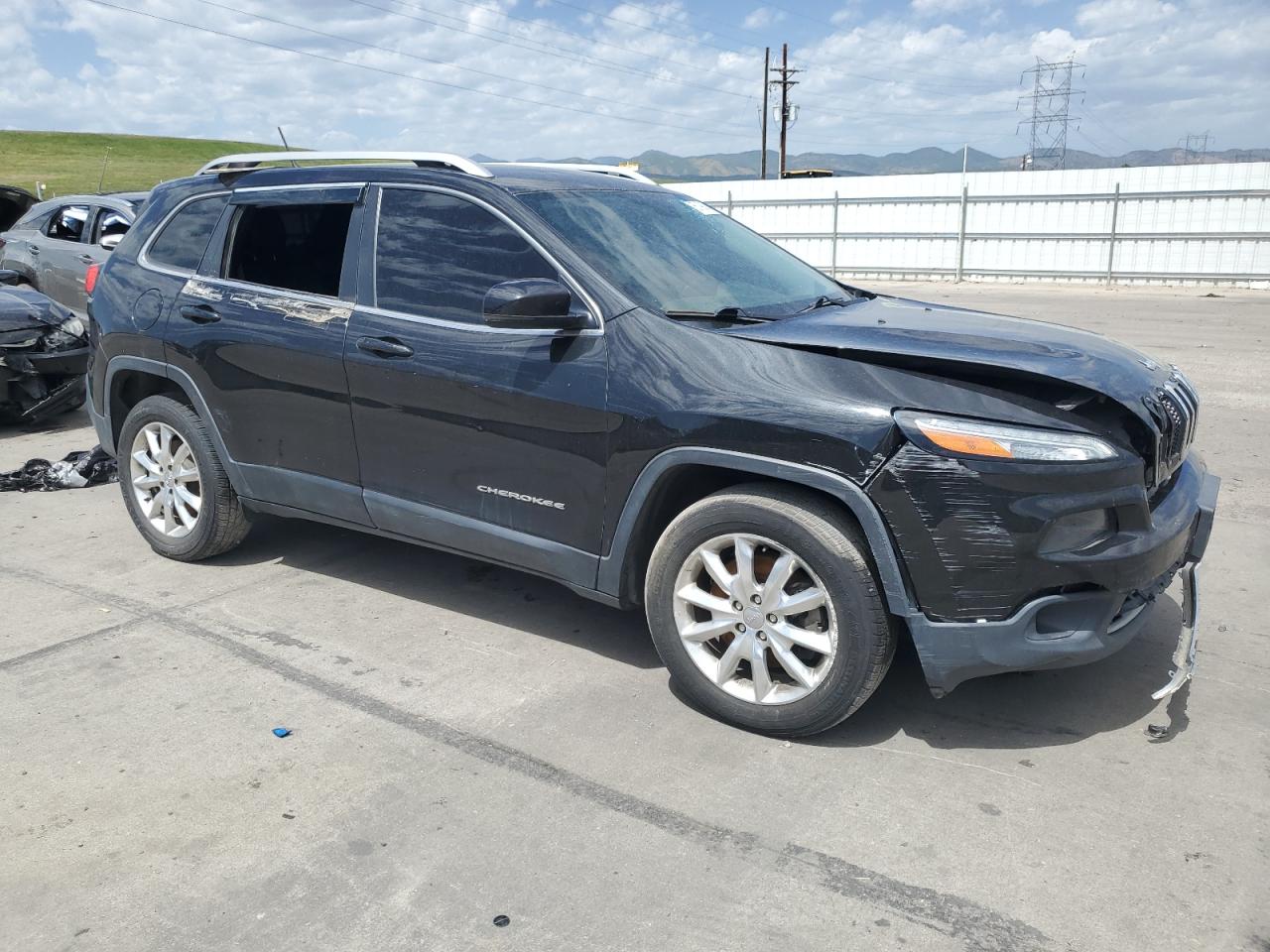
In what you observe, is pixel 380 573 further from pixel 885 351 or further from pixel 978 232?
pixel 978 232

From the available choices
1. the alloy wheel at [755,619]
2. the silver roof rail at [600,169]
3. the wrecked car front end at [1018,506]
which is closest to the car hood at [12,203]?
the silver roof rail at [600,169]

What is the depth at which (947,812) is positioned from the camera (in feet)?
10.5

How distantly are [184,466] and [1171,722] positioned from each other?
4.47 meters

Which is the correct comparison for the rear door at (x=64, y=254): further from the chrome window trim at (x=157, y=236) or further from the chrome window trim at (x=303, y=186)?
the chrome window trim at (x=303, y=186)

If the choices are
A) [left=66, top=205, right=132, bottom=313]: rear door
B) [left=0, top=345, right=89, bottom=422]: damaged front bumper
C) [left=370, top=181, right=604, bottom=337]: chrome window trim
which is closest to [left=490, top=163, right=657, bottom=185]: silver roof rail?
[left=370, top=181, right=604, bottom=337]: chrome window trim

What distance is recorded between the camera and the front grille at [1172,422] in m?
3.49

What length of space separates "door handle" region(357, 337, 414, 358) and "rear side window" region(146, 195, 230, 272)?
1.31 meters

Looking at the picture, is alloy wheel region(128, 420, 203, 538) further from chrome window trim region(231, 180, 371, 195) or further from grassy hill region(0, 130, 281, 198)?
grassy hill region(0, 130, 281, 198)

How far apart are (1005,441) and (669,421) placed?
108 centimetres

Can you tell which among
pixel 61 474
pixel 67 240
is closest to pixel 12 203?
pixel 67 240

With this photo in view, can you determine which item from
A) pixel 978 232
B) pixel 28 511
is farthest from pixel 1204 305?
pixel 28 511

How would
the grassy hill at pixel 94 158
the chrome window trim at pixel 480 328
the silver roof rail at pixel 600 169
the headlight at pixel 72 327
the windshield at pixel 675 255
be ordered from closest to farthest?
the chrome window trim at pixel 480 328 → the windshield at pixel 675 255 → the silver roof rail at pixel 600 169 → the headlight at pixel 72 327 → the grassy hill at pixel 94 158

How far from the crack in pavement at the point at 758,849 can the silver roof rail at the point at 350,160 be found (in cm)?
211

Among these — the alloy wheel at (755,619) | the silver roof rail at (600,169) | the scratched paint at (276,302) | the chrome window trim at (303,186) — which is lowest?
the alloy wheel at (755,619)
